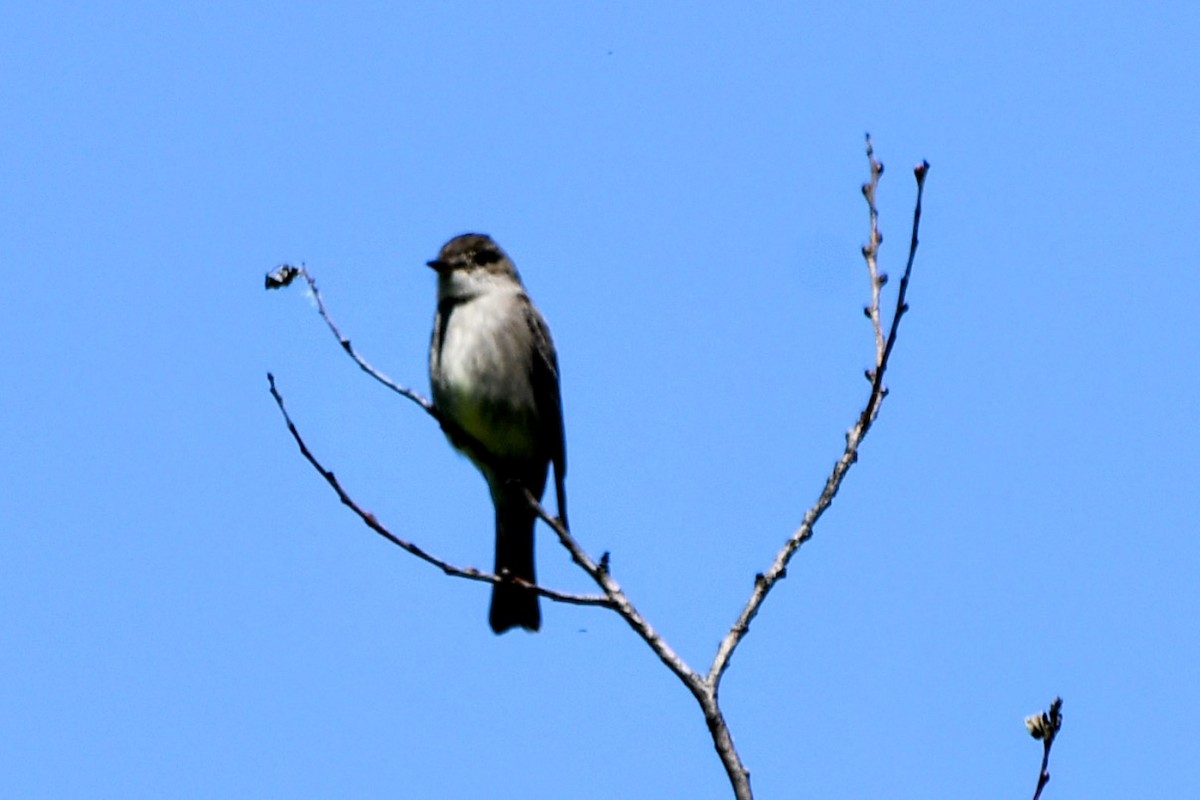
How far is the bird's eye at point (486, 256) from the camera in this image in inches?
308

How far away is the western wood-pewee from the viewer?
7254 mm

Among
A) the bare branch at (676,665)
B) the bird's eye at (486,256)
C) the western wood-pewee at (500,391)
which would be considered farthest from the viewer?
the bird's eye at (486,256)

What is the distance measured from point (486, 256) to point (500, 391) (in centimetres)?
91

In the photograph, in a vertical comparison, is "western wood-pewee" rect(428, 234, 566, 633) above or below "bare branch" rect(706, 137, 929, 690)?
above

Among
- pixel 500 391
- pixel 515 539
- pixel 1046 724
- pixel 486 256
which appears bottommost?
pixel 1046 724

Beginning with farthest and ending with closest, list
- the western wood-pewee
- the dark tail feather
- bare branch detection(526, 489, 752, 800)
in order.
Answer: the dark tail feather
the western wood-pewee
bare branch detection(526, 489, 752, 800)

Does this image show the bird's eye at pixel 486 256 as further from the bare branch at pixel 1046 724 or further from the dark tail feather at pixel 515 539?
the bare branch at pixel 1046 724

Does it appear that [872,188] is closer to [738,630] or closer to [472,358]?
[738,630]

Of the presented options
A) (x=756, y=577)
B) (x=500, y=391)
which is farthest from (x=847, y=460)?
(x=500, y=391)

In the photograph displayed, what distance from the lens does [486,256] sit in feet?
25.8

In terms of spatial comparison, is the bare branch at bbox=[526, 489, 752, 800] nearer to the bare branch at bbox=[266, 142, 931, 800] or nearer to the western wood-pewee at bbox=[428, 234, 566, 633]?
the bare branch at bbox=[266, 142, 931, 800]

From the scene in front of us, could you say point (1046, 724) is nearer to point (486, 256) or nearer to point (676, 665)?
point (676, 665)

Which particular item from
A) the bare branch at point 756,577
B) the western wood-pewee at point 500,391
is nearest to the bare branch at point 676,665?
the bare branch at point 756,577

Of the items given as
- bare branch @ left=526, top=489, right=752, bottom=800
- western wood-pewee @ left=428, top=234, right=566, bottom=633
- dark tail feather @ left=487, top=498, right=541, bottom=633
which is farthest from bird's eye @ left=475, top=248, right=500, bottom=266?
bare branch @ left=526, top=489, right=752, bottom=800
